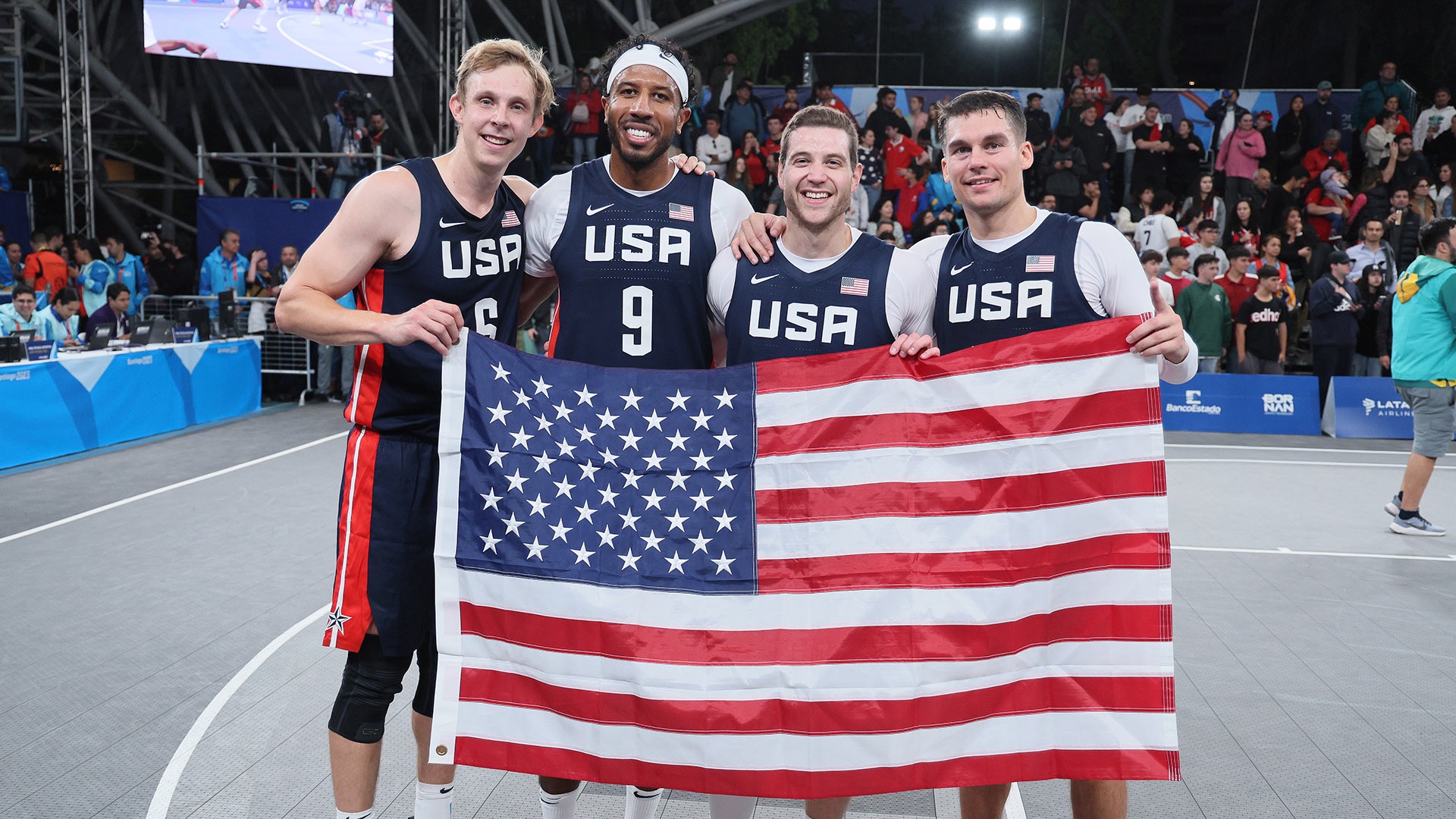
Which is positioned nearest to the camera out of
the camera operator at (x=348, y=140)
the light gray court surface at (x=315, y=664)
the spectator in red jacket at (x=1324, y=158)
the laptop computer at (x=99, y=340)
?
the light gray court surface at (x=315, y=664)

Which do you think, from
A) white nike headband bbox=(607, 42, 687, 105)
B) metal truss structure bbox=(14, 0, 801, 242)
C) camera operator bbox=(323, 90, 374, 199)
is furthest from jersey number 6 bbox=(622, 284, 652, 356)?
metal truss structure bbox=(14, 0, 801, 242)

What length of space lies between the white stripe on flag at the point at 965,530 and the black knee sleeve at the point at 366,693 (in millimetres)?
1121

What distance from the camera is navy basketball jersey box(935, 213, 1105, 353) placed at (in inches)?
117

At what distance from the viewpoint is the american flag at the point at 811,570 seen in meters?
2.75

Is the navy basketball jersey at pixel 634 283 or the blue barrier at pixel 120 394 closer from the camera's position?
the navy basketball jersey at pixel 634 283

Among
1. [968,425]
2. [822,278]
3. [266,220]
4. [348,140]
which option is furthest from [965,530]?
[348,140]

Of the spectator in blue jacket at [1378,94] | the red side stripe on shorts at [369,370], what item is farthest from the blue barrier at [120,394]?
the spectator in blue jacket at [1378,94]

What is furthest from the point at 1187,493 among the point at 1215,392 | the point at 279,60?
the point at 279,60

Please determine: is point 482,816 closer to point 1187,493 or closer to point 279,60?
point 1187,493

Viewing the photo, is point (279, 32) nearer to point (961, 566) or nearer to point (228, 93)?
point (228, 93)

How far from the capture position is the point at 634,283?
3.23 meters

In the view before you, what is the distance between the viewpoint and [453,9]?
1568 cm

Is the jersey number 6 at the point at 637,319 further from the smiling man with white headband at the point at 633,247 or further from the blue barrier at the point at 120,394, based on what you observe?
the blue barrier at the point at 120,394

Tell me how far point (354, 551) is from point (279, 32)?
15.3 m
